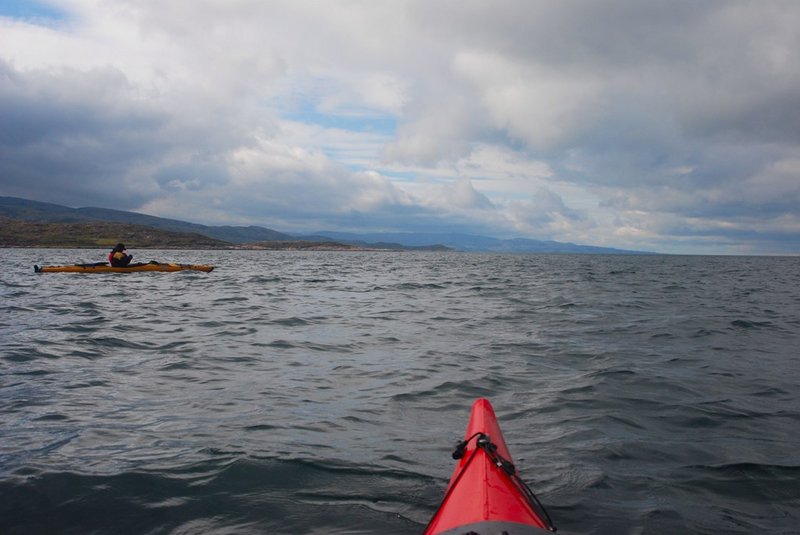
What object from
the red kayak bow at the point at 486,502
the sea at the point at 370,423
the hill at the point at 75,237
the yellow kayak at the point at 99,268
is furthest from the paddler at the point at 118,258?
the hill at the point at 75,237

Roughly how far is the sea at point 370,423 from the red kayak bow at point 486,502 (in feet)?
2.84

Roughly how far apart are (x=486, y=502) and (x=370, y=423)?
13.7 feet

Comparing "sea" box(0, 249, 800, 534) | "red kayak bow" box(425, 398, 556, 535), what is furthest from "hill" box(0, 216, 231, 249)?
"red kayak bow" box(425, 398, 556, 535)

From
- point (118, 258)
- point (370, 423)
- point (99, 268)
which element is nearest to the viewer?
point (370, 423)

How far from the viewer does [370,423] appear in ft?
26.5

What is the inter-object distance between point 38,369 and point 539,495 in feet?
32.8

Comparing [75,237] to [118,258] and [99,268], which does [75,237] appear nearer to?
[99,268]

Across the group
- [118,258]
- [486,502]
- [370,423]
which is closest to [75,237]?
[118,258]

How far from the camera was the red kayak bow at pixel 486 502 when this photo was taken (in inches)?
152

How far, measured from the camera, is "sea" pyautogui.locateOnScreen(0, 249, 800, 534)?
17.7 feet

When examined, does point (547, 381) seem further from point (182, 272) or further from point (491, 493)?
point (182, 272)

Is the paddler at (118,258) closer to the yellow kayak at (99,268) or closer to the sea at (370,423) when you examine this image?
the yellow kayak at (99,268)

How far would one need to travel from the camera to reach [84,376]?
10.3 meters

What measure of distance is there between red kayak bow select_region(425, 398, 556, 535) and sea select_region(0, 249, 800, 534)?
867 millimetres
